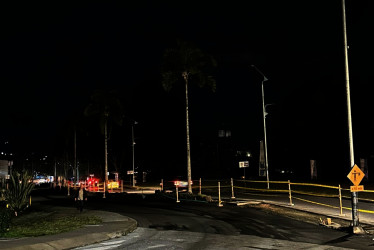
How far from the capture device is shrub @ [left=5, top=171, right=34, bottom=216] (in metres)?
20.5

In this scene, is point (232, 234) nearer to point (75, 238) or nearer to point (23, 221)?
point (75, 238)

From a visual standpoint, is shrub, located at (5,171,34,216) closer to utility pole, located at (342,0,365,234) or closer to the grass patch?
the grass patch

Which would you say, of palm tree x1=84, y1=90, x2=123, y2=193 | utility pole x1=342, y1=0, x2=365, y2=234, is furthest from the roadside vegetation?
palm tree x1=84, y1=90, x2=123, y2=193

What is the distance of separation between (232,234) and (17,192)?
38.4 feet

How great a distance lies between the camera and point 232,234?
13.5 metres

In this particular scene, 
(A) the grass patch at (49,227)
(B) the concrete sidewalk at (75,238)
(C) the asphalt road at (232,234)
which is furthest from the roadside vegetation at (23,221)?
(C) the asphalt road at (232,234)

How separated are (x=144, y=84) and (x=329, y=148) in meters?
31.5

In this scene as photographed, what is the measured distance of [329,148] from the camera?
5459 cm

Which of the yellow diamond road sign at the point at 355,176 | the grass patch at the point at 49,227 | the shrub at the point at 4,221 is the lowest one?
the grass patch at the point at 49,227

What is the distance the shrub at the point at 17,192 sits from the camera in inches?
809

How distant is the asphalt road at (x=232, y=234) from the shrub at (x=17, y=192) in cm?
584

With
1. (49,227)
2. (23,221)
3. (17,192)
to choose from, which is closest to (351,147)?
(49,227)

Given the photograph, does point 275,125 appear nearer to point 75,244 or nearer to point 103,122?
point 103,122

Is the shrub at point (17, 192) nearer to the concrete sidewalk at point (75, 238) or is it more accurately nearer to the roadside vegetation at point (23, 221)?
the roadside vegetation at point (23, 221)
